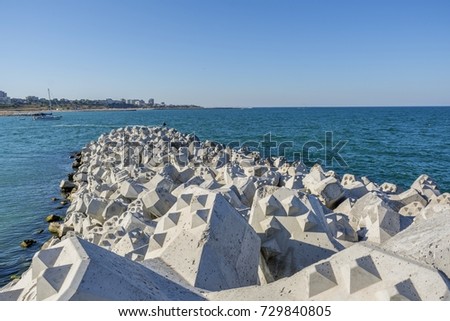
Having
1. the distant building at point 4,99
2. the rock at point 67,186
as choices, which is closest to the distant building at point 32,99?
the distant building at point 4,99

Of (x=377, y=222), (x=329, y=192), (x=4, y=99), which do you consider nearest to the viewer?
(x=377, y=222)

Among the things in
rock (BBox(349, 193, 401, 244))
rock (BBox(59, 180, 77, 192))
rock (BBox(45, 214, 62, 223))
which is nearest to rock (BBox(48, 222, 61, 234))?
rock (BBox(45, 214, 62, 223))

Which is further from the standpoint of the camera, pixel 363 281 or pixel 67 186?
pixel 67 186

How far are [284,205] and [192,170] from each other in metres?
5.62

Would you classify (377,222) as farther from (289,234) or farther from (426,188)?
(426,188)

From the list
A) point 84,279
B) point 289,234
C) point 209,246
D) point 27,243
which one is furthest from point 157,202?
point 84,279

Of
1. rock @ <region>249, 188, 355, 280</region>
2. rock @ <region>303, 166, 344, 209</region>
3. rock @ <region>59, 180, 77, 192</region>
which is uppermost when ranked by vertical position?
rock @ <region>249, 188, 355, 280</region>

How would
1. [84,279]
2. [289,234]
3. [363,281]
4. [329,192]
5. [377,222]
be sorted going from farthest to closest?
[329,192] < [377,222] < [289,234] < [363,281] < [84,279]

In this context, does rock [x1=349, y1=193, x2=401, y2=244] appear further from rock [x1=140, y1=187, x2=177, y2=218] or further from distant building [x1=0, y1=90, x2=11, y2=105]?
distant building [x1=0, y1=90, x2=11, y2=105]

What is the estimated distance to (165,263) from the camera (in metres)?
3.80

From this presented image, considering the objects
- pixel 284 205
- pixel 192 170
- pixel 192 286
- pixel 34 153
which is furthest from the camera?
pixel 34 153

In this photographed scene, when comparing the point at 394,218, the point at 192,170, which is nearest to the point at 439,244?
the point at 394,218

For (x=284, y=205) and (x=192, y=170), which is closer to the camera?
(x=284, y=205)

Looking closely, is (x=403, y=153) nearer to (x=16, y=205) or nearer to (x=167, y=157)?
(x=167, y=157)
